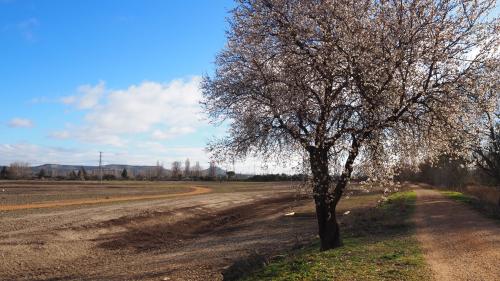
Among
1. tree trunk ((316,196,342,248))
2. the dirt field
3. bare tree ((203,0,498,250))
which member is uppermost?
bare tree ((203,0,498,250))

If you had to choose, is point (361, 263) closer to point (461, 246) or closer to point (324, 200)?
point (324, 200)

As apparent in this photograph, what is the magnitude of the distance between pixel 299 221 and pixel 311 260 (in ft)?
66.6

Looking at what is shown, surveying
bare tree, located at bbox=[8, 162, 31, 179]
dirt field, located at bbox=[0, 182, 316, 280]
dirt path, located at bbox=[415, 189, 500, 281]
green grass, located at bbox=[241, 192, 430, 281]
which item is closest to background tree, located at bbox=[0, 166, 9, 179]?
bare tree, located at bbox=[8, 162, 31, 179]

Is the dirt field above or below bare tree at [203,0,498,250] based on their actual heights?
below

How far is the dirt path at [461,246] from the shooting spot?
1271 centimetres

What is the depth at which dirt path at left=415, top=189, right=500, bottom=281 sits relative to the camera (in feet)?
41.7

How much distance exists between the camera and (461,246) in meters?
17.3

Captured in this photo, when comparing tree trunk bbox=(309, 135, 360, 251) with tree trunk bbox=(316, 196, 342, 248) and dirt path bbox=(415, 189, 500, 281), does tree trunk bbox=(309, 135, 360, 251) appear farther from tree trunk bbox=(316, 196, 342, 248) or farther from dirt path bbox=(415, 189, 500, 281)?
dirt path bbox=(415, 189, 500, 281)

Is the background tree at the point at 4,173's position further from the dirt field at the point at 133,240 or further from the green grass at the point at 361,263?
the green grass at the point at 361,263

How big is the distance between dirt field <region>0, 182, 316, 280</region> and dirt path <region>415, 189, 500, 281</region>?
6070 mm

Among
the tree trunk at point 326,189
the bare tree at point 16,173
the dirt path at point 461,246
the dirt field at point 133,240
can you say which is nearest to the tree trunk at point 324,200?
the tree trunk at point 326,189

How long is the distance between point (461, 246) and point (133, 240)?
1810cm

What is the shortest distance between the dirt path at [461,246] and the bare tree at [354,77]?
317cm

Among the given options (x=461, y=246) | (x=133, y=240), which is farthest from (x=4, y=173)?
(x=461, y=246)
